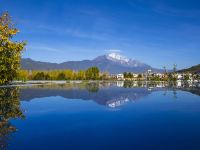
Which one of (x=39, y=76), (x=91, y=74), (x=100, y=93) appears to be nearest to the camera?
(x=100, y=93)

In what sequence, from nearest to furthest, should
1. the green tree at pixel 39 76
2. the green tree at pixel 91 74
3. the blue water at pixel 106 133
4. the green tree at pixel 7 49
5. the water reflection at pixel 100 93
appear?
the blue water at pixel 106 133 < the green tree at pixel 7 49 < the water reflection at pixel 100 93 < the green tree at pixel 39 76 < the green tree at pixel 91 74

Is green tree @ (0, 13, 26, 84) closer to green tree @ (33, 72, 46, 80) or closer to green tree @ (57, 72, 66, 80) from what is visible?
green tree @ (33, 72, 46, 80)

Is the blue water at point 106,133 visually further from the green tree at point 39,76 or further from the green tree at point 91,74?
the green tree at point 91,74

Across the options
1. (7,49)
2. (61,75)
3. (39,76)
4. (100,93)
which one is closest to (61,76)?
(61,75)

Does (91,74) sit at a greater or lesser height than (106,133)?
greater

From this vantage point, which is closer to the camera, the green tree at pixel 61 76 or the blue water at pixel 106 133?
the blue water at pixel 106 133

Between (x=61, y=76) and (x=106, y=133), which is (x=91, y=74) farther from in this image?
(x=106, y=133)

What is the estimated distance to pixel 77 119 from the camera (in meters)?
19.8

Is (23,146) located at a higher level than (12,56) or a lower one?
lower

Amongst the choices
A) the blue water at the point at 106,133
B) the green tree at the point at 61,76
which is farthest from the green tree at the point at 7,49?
the green tree at the point at 61,76

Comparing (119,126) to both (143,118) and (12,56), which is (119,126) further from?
(12,56)

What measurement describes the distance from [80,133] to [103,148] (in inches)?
137

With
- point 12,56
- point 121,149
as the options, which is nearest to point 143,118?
point 121,149

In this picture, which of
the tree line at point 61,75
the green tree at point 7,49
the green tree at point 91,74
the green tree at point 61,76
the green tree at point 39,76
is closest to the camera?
the green tree at point 7,49
